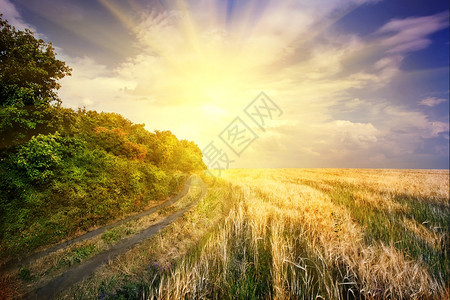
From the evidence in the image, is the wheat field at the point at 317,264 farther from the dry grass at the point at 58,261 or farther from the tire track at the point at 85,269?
the dry grass at the point at 58,261

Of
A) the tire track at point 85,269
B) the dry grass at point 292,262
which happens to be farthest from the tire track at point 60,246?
the dry grass at point 292,262

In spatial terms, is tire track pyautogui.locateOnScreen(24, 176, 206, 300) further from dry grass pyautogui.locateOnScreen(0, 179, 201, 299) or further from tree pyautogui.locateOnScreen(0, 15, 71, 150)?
tree pyautogui.locateOnScreen(0, 15, 71, 150)

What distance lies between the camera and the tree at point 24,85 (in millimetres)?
8319

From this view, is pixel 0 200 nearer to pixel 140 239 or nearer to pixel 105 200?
pixel 105 200

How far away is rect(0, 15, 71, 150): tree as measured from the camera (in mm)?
8319

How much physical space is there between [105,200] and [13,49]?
29.4 feet

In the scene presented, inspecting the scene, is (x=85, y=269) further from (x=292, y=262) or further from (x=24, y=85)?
(x=24, y=85)

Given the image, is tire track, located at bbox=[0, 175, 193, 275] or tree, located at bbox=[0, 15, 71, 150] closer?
tire track, located at bbox=[0, 175, 193, 275]

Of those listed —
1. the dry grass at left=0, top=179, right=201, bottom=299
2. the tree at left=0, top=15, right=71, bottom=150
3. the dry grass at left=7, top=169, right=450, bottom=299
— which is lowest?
the dry grass at left=0, top=179, right=201, bottom=299

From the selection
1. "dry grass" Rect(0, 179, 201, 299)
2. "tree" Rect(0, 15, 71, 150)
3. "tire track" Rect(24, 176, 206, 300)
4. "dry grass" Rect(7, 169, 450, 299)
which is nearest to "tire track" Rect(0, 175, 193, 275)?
"dry grass" Rect(0, 179, 201, 299)

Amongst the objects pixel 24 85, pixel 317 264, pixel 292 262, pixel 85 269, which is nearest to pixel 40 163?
pixel 24 85

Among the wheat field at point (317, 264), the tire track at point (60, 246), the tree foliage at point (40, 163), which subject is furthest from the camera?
the tree foliage at point (40, 163)

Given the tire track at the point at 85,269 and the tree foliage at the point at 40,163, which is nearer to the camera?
the tire track at the point at 85,269

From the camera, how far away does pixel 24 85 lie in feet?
29.3
